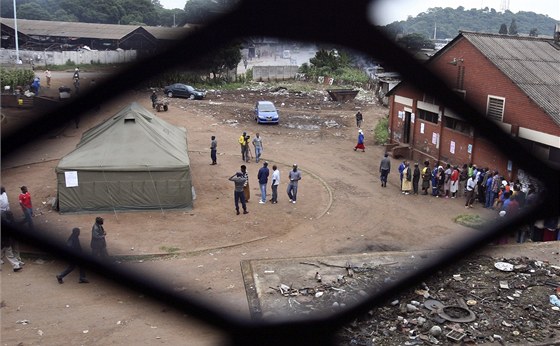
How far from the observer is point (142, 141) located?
Answer: 5379 mm

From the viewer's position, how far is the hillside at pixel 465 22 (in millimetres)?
397

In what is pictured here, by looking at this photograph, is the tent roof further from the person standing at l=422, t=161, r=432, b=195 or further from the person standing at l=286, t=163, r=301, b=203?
the person standing at l=422, t=161, r=432, b=195

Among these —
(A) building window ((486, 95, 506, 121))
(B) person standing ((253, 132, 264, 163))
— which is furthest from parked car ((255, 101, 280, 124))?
(A) building window ((486, 95, 506, 121))

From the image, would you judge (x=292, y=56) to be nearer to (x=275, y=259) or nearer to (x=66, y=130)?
(x=66, y=130)

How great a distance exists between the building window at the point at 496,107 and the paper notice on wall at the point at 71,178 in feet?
17.5

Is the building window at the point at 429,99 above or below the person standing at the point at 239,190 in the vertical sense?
above

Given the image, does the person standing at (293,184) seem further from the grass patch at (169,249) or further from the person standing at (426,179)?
the grass patch at (169,249)

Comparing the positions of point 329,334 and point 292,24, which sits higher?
point 292,24

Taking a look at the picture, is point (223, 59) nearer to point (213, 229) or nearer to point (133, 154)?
point (213, 229)

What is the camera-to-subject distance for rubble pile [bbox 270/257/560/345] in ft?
9.95

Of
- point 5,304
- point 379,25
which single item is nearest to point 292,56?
point 379,25

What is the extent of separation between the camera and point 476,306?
11.2 ft

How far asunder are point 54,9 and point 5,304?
146 inches

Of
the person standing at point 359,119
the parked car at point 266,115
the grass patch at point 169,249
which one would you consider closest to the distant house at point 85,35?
the grass patch at point 169,249
